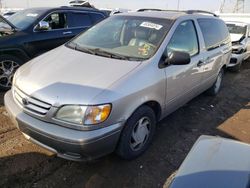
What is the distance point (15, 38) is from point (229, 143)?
14.7 ft

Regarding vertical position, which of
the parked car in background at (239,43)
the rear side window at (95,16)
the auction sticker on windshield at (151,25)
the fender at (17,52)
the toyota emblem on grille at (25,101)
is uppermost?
the auction sticker on windshield at (151,25)

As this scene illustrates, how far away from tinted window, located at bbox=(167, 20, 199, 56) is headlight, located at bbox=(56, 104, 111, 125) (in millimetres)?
1353

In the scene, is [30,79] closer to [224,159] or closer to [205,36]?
[224,159]

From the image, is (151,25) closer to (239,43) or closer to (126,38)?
(126,38)

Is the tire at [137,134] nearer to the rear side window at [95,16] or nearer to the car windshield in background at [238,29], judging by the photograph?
the rear side window at [95,16]

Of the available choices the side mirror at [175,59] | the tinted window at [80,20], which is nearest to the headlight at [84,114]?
the side mirror at [175,59]

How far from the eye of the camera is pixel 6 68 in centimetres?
511

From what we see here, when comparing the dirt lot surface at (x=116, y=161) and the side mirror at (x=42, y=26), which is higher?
the side mirror at (x=42, y=26)

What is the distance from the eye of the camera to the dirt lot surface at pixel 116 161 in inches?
114

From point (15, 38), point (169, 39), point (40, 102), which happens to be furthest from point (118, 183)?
point (15, 38)

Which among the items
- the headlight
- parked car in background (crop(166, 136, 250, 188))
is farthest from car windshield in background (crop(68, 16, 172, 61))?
parked car in background (crop(166, 136, 250, 188))

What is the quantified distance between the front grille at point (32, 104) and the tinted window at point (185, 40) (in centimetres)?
171

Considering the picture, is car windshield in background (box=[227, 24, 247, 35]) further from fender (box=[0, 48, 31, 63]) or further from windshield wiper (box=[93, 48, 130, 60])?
windshield wiper (box=[93, 48, 130, 60])

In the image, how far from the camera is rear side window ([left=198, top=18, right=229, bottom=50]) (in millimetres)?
4652
